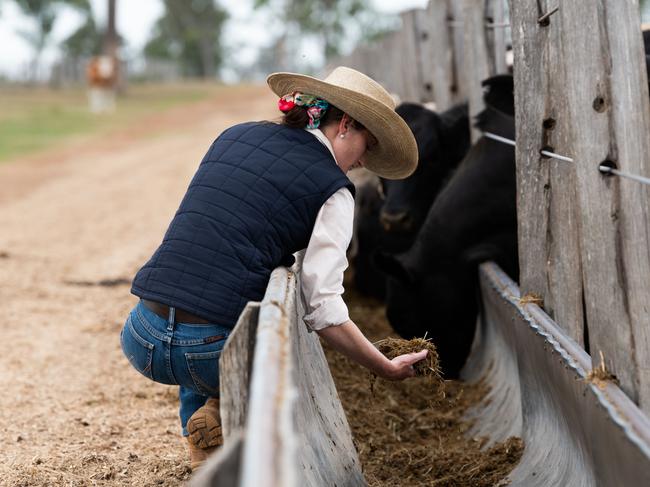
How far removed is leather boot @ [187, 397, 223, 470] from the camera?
343 cm

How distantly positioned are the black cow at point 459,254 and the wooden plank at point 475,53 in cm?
84

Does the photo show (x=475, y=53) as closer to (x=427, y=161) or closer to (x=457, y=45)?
(x=427, y=161)

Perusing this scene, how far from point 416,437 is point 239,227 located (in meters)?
1.86

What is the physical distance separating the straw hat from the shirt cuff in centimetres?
74

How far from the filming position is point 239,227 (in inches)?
125

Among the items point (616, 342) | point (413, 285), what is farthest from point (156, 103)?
point (616, 342)

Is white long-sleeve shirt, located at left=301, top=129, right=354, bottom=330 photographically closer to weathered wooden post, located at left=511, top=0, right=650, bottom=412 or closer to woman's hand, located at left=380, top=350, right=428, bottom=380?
woman's hand, located at left=380, top=350, right=428, bottom=380

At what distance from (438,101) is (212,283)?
5645 mm

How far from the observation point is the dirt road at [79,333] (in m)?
3.95

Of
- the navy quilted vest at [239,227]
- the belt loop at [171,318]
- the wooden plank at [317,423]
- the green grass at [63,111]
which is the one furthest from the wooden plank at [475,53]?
the green grass at [63,111]

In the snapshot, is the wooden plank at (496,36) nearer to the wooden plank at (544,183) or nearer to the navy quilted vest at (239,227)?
the wooden plank at (544,183)

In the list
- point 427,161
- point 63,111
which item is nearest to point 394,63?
point 427,161

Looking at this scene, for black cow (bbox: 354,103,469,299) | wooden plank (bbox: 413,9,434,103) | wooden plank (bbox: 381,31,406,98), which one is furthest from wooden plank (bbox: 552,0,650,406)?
wooden plank (bbox: 381,31,406,98)

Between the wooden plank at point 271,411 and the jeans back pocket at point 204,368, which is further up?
the wooden plank at point 271,411
